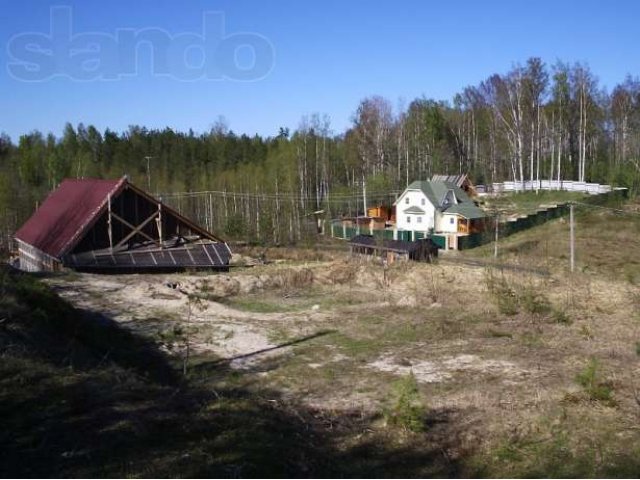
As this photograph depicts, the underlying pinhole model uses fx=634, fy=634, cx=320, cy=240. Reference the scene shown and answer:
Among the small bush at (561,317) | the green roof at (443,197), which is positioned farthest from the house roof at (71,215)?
the green roof at (443,197)

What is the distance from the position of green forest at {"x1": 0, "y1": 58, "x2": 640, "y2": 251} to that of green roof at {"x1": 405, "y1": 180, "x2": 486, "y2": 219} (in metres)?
6.38

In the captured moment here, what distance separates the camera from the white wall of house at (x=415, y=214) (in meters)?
43.8

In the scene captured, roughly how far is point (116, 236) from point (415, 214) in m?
23.5

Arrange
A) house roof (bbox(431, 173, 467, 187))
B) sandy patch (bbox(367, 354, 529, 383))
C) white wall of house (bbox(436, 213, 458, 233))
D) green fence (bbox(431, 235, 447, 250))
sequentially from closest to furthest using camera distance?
sandy patch (bbox(367, 354, 529, 383)) → green fence (bbox(431, 235, 447, 250)) → white wall of house (bbox(436, 213, 458, 233)) → house roof (bbox(431, 173, 467, 187))

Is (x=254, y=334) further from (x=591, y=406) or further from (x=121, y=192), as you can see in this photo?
(x=121, y=192)

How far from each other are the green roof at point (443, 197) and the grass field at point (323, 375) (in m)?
17.4

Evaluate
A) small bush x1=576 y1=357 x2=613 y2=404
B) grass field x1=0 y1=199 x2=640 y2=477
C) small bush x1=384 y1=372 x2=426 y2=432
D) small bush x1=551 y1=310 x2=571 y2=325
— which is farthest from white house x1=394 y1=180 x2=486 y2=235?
small bush x1=384 y1=372 x2=426 y2=432

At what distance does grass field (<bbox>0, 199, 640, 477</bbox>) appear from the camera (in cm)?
820

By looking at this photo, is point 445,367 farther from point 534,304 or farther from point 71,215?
point 71,215

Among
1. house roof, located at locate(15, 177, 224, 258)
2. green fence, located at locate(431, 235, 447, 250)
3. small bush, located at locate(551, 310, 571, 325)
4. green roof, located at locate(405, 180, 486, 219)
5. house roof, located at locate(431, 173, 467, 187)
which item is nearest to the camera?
small bush, located at locate(551, 310, 571, 325)

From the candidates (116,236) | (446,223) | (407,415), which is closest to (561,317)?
(407,415)

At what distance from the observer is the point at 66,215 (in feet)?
91.8

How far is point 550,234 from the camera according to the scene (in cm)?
3947

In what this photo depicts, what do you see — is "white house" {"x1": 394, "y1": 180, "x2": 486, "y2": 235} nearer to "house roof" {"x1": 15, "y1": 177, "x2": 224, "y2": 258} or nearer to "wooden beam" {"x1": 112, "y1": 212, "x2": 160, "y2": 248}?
"house roof" {"x1": 15, "y1": 177, "x2": 224, "y2": 258}
